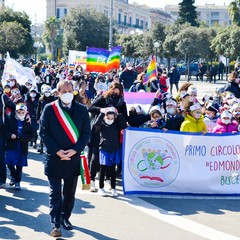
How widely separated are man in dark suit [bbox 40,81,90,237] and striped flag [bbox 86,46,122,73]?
567 inches

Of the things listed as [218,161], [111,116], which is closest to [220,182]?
[218,161]

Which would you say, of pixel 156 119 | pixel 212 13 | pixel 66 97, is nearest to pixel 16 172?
pixel 156 119

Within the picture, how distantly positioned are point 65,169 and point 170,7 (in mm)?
164117

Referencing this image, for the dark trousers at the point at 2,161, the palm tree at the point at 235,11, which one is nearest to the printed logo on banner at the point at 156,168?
the dark trousers at the point at 2,161

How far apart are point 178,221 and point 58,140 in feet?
6.86

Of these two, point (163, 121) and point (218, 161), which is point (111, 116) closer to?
point (163, 121)

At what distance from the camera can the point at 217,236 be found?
7.05 m

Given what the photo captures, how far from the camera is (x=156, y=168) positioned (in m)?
9.20

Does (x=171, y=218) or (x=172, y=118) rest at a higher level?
(x=172, y=118)

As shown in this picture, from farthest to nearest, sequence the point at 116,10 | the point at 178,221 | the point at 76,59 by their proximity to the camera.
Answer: the point at 116,10
the point at 76,59
the point at 178,221

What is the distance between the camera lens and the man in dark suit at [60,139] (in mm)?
6727

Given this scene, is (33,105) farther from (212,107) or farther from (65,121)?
(65,121)

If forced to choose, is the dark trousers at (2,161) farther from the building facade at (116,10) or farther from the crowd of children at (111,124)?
the building facade at (116,10)

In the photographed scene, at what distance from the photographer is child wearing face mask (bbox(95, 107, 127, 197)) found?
9.10 meters
